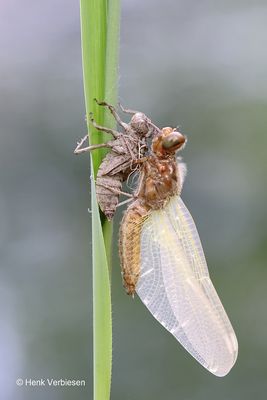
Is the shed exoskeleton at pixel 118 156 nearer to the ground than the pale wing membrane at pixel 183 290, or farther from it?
farther from it

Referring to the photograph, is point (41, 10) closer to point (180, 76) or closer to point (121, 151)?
point (180, 76)

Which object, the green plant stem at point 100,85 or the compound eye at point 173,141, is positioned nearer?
the green plant stem at point 100,85

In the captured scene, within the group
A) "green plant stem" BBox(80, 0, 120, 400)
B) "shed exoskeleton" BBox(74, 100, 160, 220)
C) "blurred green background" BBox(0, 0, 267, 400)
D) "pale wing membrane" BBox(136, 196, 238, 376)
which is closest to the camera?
"green plant stem" BBox(80, 0, 120, 400)

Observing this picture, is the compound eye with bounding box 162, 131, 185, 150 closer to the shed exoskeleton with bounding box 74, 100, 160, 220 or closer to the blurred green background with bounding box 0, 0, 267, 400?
the shed exoskeleton with bounding box 74, 100, 160, 220

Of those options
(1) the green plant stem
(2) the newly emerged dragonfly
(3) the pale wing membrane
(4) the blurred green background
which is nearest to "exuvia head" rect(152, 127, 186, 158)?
(2) the newly emerged dragonfly

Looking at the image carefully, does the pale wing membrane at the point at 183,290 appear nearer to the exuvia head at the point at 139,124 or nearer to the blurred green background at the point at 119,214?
the exuvia head at the point at 139,124

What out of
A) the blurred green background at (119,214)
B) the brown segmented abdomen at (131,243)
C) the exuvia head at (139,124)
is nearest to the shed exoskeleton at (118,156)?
the exuvia head at (139,124)
